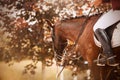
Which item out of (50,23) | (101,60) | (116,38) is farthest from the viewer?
(50,23)

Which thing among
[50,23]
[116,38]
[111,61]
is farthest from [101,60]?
[50,23]

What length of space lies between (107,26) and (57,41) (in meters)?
0.69

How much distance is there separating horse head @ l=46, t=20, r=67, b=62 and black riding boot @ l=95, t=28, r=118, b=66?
1.71ft

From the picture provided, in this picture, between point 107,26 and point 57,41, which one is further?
point 57,41

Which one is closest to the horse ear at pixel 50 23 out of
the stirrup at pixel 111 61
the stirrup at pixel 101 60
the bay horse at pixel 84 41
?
the bay horse at pixel 84 41

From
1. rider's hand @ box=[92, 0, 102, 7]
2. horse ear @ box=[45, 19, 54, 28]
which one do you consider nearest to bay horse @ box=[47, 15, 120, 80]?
horse ear @ box=[45, 19, 54, 28]

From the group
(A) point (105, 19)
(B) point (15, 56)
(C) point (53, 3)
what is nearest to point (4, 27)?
(B) point (15, 56)

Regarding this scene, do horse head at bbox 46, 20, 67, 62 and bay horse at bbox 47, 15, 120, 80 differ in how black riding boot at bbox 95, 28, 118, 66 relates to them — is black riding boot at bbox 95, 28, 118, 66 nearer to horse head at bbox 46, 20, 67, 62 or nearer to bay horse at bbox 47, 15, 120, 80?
bay horse at bbox 47, 15, 120, 80

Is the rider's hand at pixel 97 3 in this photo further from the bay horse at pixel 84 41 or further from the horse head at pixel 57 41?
the horse head at pixel 57 41

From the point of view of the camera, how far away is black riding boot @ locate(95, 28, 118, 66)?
8.87ft

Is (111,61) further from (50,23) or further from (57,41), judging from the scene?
(50,23)

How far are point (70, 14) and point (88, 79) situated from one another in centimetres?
76

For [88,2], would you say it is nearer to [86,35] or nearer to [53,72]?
[86,35]

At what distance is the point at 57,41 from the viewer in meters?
3.21
